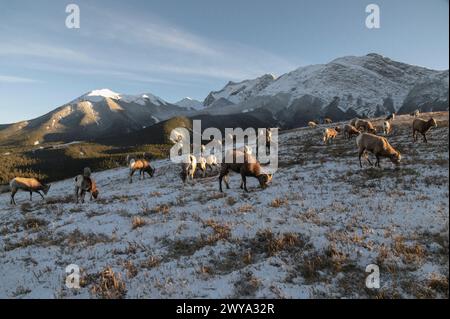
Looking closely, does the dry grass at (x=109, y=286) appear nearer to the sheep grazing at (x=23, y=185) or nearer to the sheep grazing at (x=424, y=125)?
the sheep grazing at (x=23, y=185)

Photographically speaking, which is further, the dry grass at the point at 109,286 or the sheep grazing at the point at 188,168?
the sheep grazing at the point at 188,168

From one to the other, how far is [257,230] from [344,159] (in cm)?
1689

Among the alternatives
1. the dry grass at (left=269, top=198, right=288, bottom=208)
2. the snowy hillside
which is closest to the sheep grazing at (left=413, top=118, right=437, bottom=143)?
the snowy hillside

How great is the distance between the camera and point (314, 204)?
1550 centimetres

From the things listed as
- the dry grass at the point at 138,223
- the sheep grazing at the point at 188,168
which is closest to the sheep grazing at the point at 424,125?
the sheep grazing at the point at 188,168

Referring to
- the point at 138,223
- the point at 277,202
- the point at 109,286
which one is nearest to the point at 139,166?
the point at 138,223

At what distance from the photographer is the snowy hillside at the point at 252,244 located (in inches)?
361

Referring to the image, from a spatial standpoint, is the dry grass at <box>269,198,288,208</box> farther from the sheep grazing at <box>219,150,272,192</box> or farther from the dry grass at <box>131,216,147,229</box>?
the dry grass at <box>131,216,147,229</box>

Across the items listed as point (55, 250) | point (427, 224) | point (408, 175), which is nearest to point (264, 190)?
point (408, 175)

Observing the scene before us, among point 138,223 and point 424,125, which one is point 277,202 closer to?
point 138,223

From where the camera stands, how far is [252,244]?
11.7 meters

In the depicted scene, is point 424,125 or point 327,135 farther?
point 327,135

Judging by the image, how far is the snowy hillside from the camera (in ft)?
30.1
